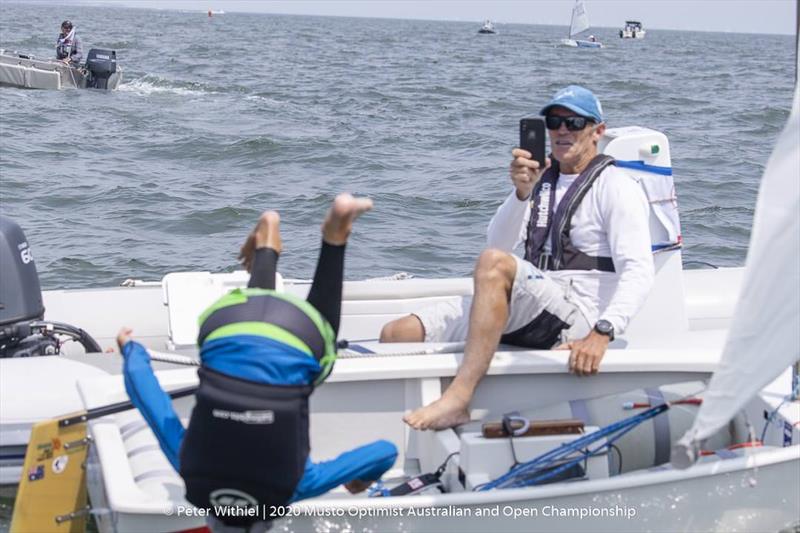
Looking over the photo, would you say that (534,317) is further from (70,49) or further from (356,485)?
(70,49)

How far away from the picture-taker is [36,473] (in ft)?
10.9

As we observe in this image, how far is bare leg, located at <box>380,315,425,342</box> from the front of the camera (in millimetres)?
4289

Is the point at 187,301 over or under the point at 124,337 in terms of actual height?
under

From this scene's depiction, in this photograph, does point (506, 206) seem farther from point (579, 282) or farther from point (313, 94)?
point (313, 94)

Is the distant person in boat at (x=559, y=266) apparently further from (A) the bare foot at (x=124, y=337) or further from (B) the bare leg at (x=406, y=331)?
(A) the bare foot at (x=124, y=337)

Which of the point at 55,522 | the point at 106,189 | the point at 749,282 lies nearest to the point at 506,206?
the point at 749,282

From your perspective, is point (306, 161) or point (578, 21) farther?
point (578, 21)

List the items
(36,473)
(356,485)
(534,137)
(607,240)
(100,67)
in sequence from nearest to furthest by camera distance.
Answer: (356,485)
(36,473)
(534,137)
(607,240)
(100,67)

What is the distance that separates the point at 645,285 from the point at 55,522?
6.49 feet

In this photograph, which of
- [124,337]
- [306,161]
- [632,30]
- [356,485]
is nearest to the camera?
[124,337]

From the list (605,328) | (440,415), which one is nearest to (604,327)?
(605,328)

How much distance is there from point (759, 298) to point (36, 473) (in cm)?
198

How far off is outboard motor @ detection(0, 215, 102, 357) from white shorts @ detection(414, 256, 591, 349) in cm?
163

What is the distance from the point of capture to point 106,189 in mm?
11586
